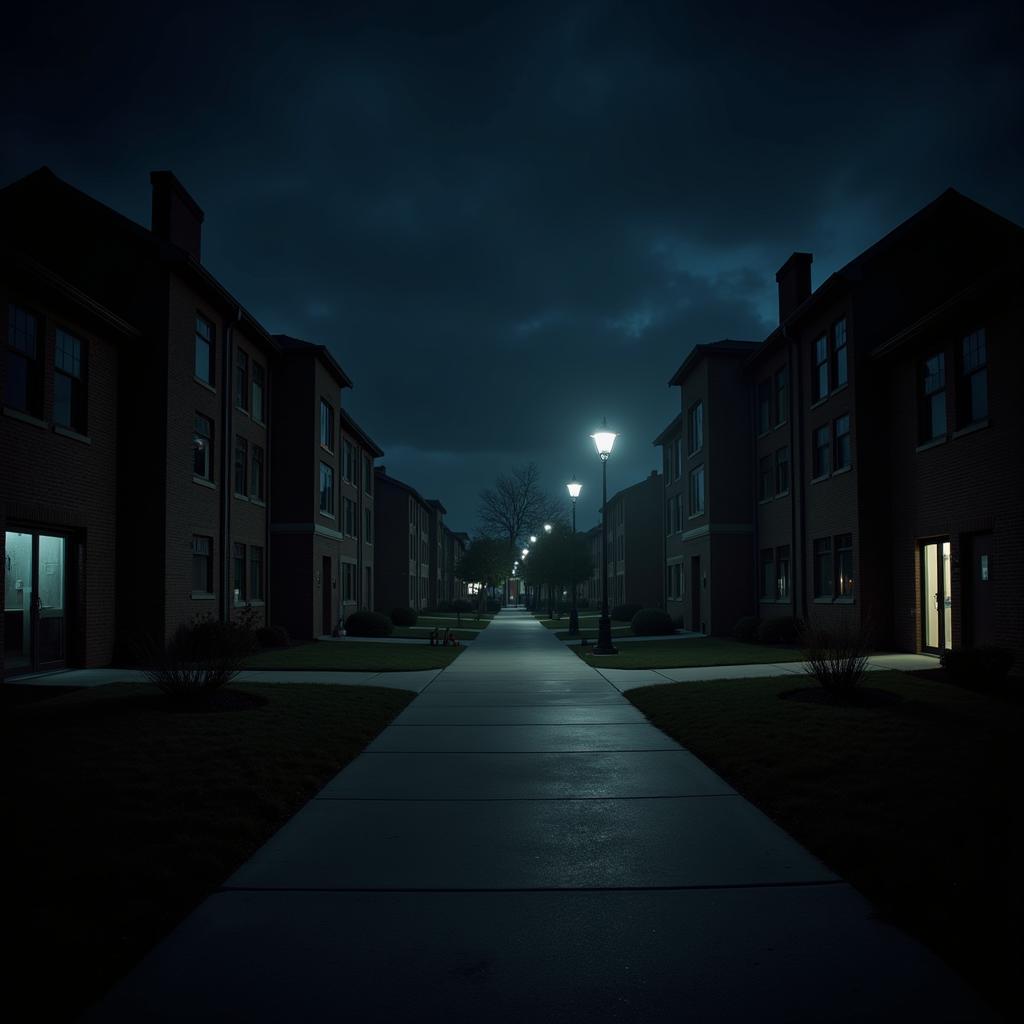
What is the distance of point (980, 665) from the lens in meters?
12.9

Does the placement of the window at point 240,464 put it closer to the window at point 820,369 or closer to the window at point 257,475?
the window at point 257,475

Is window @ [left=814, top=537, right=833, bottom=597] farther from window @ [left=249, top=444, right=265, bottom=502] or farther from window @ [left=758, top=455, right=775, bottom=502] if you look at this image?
window @ [left=249, top=444, right=265, bottom=502]

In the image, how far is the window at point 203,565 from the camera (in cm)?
2177

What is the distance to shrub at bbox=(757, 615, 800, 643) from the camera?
24.8 metres

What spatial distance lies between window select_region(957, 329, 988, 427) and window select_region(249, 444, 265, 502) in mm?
19556

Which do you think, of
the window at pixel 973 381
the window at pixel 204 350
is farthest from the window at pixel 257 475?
the window at pixel 973 381

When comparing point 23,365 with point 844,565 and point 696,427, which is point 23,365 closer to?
point 844,565

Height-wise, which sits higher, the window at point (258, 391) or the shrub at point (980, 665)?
the window at point (258, 391)

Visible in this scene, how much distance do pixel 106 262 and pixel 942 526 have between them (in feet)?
62.9

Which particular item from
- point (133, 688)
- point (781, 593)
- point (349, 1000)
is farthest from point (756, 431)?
point (349, 1000)

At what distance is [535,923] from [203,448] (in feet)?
66.5

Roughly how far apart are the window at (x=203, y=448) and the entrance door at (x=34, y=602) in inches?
210

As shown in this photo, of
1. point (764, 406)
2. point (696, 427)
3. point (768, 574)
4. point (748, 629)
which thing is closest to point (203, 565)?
point (748, 629)

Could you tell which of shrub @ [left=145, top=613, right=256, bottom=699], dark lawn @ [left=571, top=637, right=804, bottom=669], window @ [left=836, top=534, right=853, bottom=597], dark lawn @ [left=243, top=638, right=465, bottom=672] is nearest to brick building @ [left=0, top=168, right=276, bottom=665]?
dark lawn @ [left=243, top=638, right=465, bottom=672]
